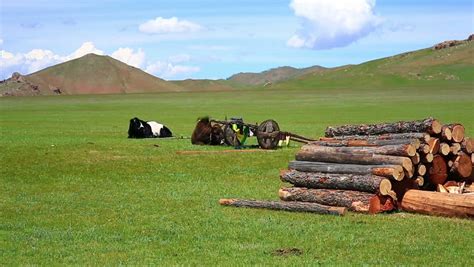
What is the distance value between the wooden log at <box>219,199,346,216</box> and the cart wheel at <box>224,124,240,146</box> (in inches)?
507

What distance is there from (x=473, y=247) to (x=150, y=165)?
1292cm

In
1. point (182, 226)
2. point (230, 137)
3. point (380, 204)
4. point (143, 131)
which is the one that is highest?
point (230, 137)

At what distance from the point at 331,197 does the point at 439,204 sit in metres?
1.97

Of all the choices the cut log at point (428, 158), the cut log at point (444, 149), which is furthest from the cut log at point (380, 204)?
the cut log at point (444, 149)

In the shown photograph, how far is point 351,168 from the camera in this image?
50.4 feet

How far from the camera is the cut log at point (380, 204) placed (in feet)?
47.5

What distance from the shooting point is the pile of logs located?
47.7ft

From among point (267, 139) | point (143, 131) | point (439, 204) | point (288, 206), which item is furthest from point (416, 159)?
point (143, 131)

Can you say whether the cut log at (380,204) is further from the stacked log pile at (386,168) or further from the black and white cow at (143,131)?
the black and white cow at (143,131)

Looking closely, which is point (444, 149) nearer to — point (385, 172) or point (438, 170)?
point (438, 170)

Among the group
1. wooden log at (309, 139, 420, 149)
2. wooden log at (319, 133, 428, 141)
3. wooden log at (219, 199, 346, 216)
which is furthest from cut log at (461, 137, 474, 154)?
wooden log at (219, 199, 346, 216)

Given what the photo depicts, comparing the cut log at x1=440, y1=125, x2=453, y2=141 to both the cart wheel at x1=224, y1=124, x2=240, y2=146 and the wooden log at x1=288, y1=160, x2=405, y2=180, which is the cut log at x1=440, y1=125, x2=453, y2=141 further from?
the cart wheel at x1=224, y1=124, x2=240, y2=146

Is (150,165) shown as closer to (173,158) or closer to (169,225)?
(173,158)

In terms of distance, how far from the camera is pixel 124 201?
1633 centimetres
